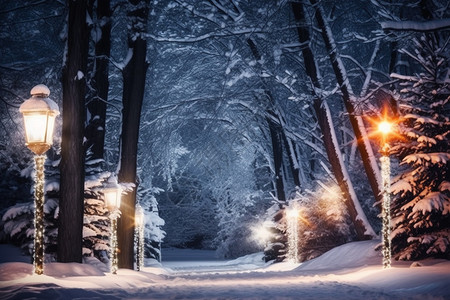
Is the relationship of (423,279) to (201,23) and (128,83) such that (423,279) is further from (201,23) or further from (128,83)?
(201,23)

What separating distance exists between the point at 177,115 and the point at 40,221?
58.0 feet

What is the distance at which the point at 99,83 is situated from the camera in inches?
713

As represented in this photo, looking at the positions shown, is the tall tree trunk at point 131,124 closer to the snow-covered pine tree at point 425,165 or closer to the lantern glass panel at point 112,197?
the lantern glass panel at point 112,197

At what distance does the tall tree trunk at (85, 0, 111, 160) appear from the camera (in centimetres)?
1728

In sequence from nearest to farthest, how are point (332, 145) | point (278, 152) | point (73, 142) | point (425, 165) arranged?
point (73, 142) → point (425, 165) → point (332, 145) → point (278, 152)

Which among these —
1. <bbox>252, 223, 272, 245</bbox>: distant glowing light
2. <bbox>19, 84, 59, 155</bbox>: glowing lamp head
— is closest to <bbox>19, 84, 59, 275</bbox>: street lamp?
<bbox>19, 84, 59, 155</bbox>: glowing lamp head

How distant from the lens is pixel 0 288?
27.6 feet

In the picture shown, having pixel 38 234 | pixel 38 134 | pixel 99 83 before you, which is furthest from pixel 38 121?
pixel 99 83

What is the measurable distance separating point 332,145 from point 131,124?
7412 mm

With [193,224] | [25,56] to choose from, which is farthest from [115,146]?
[193,224]

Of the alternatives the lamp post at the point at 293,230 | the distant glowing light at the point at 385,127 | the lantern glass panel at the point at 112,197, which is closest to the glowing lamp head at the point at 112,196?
the lantern glass panel at the point at 112,197

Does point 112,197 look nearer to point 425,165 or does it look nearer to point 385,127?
point 385,127

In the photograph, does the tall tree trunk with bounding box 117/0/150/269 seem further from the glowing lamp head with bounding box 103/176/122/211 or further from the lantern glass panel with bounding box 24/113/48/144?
the lantern glass panel with bounding box 24/113/48/144

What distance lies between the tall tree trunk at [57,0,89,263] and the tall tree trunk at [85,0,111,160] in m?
4.26
